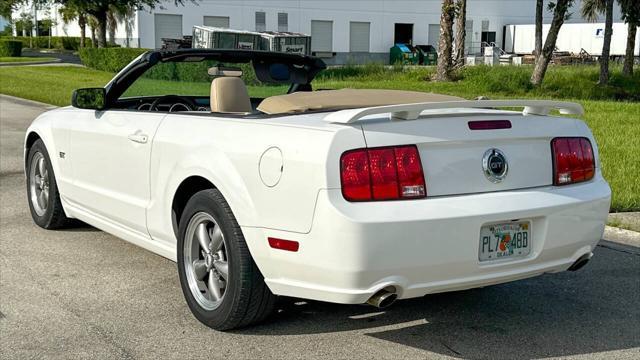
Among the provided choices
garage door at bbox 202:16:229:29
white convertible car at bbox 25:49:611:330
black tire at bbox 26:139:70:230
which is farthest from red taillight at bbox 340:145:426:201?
garage door at bbox 202:16:229:29

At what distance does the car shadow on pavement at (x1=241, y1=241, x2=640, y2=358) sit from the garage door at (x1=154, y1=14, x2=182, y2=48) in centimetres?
5102

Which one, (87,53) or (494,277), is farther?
(87,53)

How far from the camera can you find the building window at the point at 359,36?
60.3m

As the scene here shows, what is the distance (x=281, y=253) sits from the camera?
152 inches

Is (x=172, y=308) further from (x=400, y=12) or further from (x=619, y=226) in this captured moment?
(x=400, y=12)

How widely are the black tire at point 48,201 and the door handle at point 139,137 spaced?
4.98 ft

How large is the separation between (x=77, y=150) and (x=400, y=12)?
57680 millimetres

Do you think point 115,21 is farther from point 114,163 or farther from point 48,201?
point 114,163

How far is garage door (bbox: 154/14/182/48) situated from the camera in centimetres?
5375

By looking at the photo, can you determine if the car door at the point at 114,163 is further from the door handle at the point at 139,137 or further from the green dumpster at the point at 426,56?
the green dumpster at the point at 426,56

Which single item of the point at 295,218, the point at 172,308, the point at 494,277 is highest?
the point at 295,218

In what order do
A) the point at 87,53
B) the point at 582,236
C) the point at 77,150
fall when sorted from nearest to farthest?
1. the point at 582,236
2. the point at 77,150
3. the point at 87,53

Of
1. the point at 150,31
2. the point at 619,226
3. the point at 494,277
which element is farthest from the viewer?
the point at 150,31

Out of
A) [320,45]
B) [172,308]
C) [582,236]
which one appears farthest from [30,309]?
[320,45]
